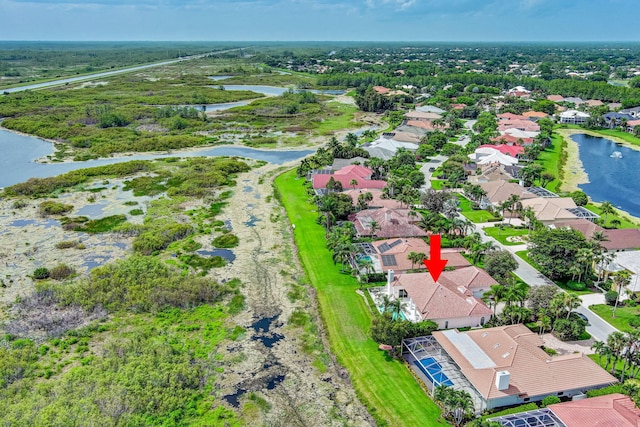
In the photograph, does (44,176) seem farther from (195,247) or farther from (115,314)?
(115,314)

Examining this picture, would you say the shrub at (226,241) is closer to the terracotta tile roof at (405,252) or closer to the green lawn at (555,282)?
the terracotta tile roof at (405,252)

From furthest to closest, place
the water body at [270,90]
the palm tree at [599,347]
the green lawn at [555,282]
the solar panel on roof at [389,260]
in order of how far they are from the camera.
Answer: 1. the water body at [270,90]
2. the solar panel on roof at [389,260]
3. the green lawn at [555,282]
4. the palm tree at [599,347]

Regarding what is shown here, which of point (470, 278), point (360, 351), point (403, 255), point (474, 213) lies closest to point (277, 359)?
point (360, 351)

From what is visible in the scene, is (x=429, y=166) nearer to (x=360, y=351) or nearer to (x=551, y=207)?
(x=551, y=207)

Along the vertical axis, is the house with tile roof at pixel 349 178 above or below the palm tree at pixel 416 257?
above

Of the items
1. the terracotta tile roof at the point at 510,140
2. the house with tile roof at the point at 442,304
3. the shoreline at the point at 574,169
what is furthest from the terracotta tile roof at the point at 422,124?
the house with tile roof at the point at 442,304

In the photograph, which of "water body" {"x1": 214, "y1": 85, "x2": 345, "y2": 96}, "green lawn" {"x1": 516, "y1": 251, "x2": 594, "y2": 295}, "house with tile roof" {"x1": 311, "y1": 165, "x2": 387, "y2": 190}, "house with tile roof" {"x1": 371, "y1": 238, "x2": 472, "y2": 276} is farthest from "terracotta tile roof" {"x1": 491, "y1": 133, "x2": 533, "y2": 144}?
"water body" {"x1": 214, "y1": 85, "x2": 345, "y2": 96}
